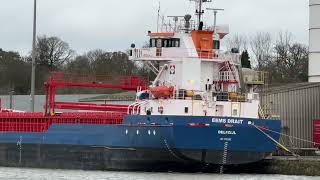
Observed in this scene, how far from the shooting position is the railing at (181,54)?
128 ft

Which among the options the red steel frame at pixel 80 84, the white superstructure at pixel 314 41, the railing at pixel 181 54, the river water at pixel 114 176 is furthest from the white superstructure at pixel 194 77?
the white superstructure at pixel 314 41

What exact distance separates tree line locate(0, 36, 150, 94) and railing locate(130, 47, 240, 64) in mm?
29853

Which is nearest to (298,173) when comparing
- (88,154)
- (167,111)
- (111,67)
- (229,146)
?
(229,146)

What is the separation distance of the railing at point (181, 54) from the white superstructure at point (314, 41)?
14538mm

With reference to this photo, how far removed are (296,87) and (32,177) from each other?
21.1 metres

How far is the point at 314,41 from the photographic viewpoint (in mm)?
53500

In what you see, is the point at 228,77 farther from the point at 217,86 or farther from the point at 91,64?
the point at 91,64

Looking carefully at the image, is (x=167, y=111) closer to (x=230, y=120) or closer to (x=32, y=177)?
(x=230, y=120)

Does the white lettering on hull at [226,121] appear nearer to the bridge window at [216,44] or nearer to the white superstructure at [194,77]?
the white superstructure at [194,77]

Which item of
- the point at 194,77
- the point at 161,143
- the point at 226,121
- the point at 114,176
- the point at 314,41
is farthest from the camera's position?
the point at 314,41

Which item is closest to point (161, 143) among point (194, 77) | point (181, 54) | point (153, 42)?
point (194, 77)

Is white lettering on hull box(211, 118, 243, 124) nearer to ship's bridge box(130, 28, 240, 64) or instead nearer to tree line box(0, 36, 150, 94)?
ship's bridge box(130, 28, 240, 64)

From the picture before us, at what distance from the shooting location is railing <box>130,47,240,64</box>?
1539 inches

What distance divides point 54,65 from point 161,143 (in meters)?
60.4
